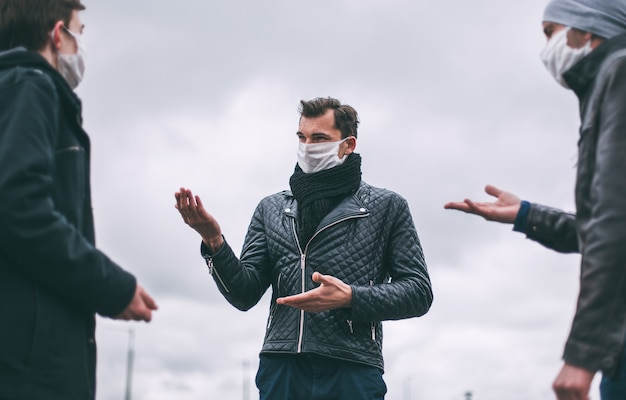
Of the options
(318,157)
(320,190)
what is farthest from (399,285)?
(318,157)

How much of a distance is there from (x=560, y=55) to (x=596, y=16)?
22 cm

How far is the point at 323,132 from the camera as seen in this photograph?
20.3ft

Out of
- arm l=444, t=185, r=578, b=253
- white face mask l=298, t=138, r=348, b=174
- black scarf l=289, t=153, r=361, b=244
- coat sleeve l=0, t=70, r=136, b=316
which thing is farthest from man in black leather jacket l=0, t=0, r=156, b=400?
white face mask l=298, t=138, r=348, b=174

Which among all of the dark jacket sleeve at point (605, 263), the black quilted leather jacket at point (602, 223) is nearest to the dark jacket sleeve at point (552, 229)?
the black quilted leather jacket at point (602, 223)

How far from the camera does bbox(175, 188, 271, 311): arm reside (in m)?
5.40

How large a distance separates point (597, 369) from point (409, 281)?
246 cm

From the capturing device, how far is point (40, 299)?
3.37 meters

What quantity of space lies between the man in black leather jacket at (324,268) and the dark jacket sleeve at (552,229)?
1377 mm

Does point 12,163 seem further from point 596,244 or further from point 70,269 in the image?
point 596,244

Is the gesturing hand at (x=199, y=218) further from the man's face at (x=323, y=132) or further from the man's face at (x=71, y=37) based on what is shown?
the man's face at (x=71, y=37)

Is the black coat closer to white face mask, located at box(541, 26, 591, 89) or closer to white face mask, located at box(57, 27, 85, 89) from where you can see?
white face mask, located at box(57, 27, 85, 89)

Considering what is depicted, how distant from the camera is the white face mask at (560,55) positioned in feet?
12.4

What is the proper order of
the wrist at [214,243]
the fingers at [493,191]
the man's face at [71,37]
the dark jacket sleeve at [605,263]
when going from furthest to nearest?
the wrist at [214,243] < the fingers at [493,191] < the man's face at [71,37] < the dark jacket sleeve at [605,263]

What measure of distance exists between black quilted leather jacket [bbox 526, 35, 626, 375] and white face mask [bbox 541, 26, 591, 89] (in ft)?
0.81
